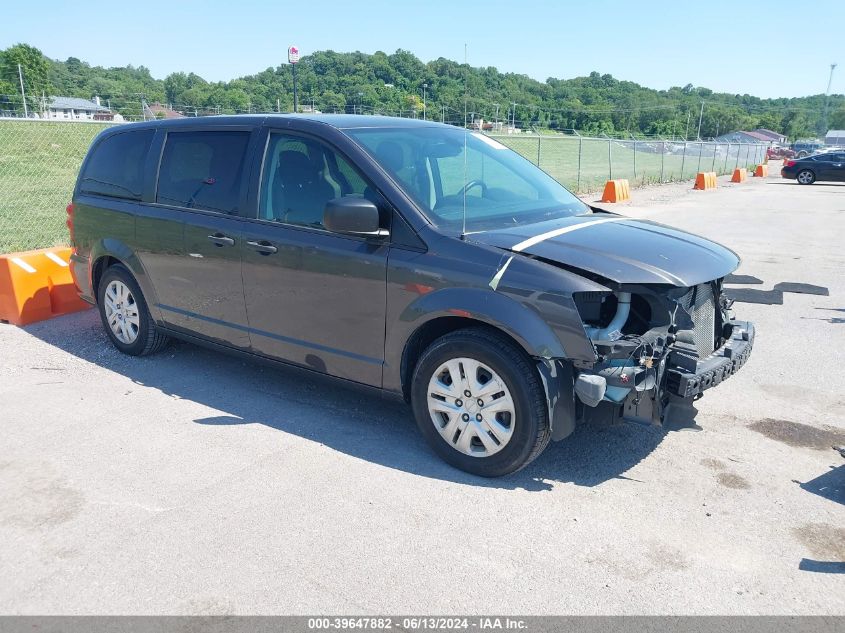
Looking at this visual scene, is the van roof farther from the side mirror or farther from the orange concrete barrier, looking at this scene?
the orange concrete barrier

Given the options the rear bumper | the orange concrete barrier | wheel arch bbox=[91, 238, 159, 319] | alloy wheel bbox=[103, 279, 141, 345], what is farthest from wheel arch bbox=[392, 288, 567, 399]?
the orange concrete barrier

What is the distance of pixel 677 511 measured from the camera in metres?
3.59

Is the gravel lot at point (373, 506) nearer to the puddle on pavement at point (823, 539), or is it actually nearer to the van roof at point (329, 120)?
the puddle on pavement at point (823, 539)

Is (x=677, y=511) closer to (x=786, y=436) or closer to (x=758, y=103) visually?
(x=786, y=436)

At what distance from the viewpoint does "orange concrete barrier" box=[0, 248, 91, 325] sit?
22.7 feet

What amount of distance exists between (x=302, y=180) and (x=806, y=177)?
99.8 ft

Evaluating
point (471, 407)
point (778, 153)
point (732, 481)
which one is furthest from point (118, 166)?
point (778, 153)

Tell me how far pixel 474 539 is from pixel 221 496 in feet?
4.49

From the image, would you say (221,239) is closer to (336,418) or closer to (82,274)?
(336,418)

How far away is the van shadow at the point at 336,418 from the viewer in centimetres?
405

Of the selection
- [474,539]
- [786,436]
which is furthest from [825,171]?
[474,539]

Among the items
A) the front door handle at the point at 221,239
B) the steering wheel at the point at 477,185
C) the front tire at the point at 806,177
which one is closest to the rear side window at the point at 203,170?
the front door handle at the point at 221,239

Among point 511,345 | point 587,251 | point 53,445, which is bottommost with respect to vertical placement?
point 53,445

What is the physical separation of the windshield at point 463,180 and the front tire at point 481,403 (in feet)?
2.53
